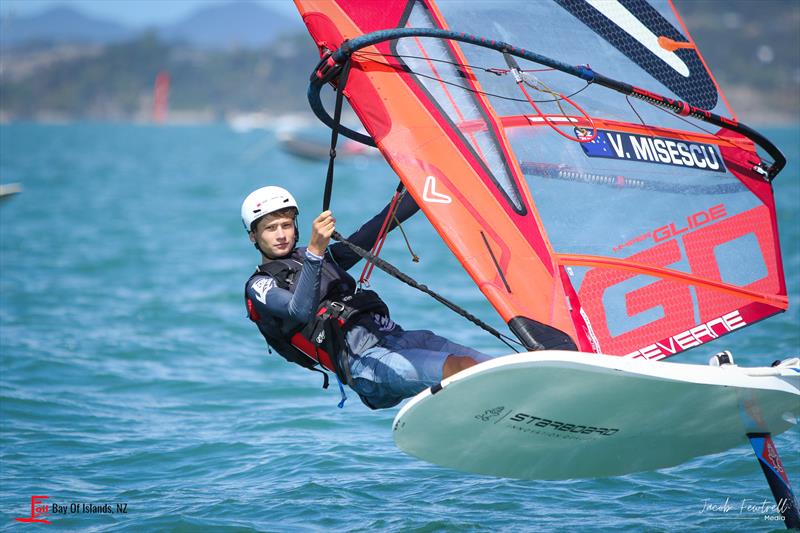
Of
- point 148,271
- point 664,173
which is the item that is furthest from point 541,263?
point 148,271

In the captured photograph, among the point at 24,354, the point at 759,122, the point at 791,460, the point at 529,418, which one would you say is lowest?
the point at 791,460

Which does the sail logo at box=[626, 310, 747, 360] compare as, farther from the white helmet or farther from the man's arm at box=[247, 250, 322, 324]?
the white helmet

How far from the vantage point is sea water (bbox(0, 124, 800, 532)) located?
5.17 m

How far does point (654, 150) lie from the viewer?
501cm

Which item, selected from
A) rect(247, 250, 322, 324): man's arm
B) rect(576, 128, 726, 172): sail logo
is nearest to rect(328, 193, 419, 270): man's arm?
rect(247, 250, 322, 324): man's arm

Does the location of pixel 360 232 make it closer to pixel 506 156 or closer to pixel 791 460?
pixel 506 156

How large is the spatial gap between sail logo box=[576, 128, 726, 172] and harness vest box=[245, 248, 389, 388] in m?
1.44

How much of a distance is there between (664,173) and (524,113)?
2.76 feet

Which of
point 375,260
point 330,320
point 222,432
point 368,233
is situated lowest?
point 222,432

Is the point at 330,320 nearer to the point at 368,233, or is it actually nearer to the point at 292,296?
the point at 292,296

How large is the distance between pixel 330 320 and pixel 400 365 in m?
0.43

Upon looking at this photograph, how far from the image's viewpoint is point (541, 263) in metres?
4.64

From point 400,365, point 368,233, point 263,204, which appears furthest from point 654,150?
point 263,204

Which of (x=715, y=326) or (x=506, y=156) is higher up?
(x=506, y=156)
